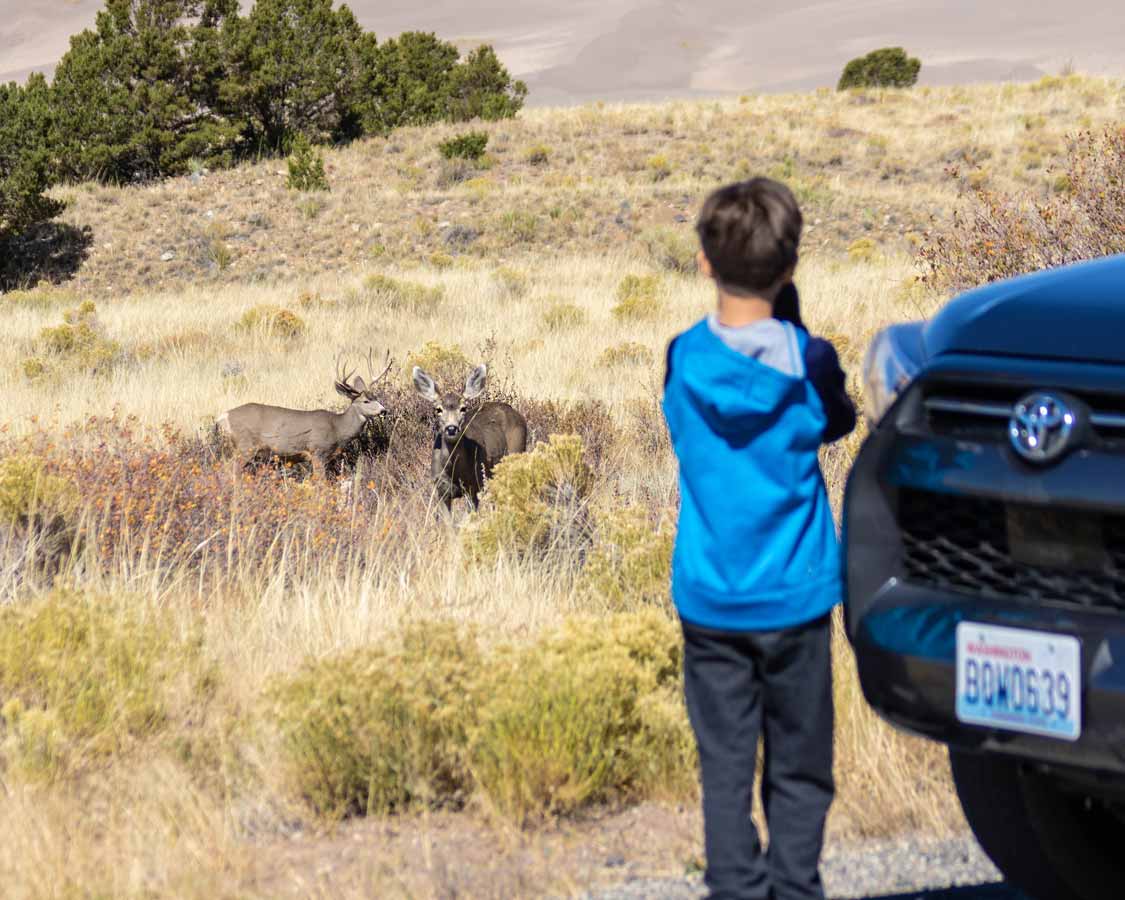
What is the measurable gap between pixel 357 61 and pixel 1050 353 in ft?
Answer: 131

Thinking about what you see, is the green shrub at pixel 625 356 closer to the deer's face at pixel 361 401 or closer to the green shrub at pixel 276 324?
the deer's face at pixel 361 401

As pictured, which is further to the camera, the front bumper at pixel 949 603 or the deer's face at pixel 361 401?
the deer's face at pixel 361 401

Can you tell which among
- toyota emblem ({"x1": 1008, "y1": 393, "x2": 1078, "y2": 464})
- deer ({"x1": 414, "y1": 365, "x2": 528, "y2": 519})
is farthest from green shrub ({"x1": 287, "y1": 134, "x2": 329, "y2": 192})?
toyota emblem ({"x1": 1008, "y1": 393, "x2": 1078, "y2": 464})

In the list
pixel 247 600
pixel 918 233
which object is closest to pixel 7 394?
pixel 247 600

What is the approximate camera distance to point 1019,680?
2529mm

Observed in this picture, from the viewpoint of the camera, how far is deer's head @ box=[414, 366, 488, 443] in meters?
8.23

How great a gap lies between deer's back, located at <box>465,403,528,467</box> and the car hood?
584 centimetres

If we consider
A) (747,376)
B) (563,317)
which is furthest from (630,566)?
(563,317)

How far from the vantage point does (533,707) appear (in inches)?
151

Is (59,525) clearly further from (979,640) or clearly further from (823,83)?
(823,83)

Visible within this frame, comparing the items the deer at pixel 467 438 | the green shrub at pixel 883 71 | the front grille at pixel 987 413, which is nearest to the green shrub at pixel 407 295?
the deer at pixel 467 438

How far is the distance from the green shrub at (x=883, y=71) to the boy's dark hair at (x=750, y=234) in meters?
55.6

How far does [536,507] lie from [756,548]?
4.22 metres

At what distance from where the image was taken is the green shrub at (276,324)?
618 inches
